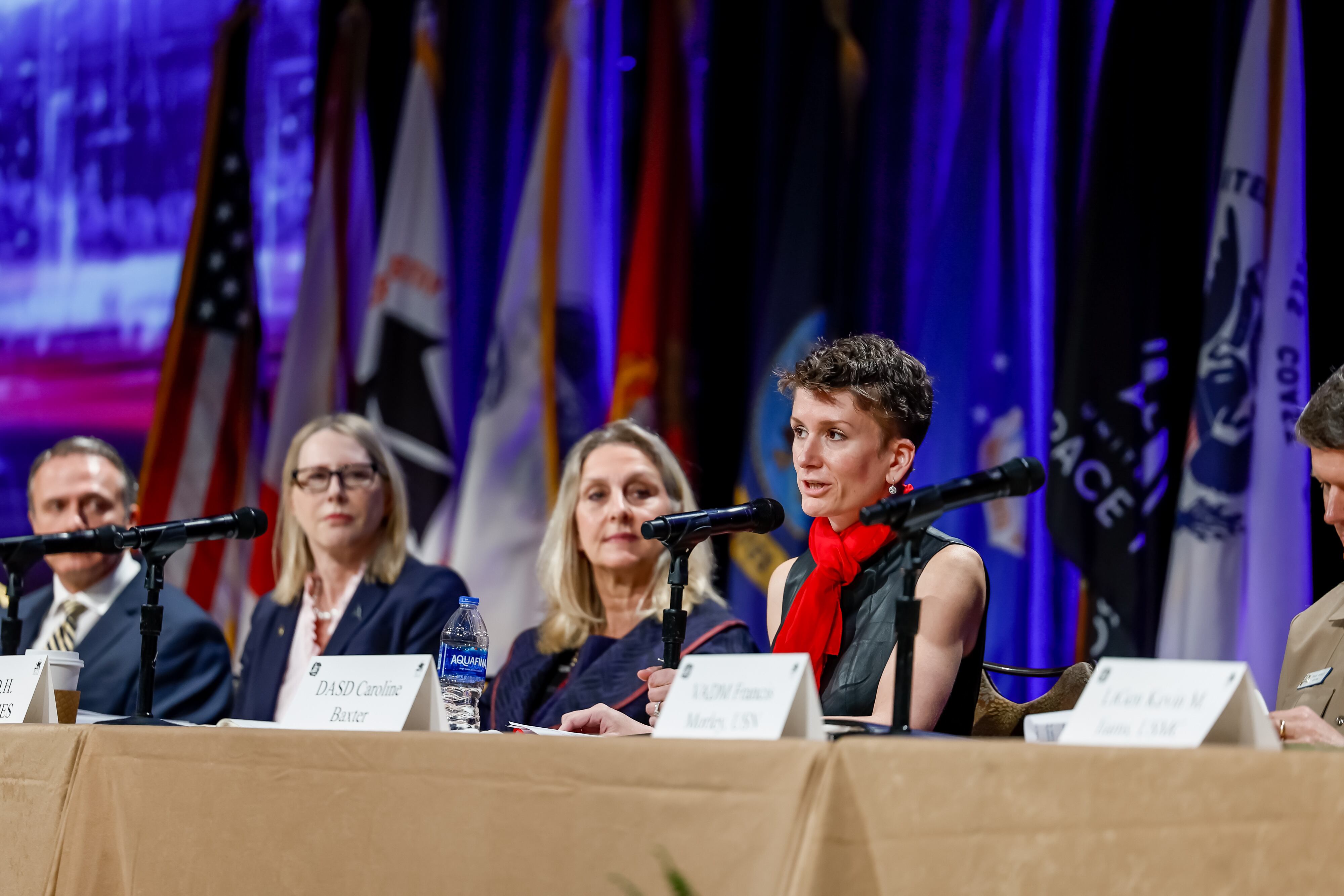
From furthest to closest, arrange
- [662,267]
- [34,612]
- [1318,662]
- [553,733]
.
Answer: [662,267] → [34,612] → [1318,662] → [553,733]

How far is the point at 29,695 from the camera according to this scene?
1965mm

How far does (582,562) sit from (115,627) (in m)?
1.28

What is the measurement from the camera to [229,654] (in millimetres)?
3385

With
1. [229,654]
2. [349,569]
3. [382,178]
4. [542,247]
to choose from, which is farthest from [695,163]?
[229,654]

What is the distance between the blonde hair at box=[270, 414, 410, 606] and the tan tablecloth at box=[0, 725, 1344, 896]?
1611 millimetres

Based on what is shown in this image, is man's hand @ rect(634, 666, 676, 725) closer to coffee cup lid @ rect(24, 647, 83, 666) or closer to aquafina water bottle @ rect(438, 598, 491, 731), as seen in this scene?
aquafina water bottle @ rect(438, 598, 491, 731)

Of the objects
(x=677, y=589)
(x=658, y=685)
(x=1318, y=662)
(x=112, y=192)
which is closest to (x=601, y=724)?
(x=658, y=685)

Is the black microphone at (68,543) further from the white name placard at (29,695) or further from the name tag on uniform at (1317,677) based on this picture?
the name tag on uniform at (1317,677)

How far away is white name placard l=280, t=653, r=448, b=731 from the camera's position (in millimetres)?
1663

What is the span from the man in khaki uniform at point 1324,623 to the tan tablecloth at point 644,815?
81 cm

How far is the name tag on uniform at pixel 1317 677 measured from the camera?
215cm

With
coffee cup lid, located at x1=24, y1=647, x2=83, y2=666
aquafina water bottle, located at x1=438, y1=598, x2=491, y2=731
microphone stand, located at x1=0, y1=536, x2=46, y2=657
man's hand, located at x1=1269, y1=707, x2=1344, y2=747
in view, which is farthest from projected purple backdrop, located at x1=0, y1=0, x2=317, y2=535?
man's hand, located at x1=1269, y1=707, x2=1344, y2=747

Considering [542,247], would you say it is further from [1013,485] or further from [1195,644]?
[1013,485]

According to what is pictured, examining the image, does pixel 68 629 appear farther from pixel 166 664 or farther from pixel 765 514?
pixel 765 514
